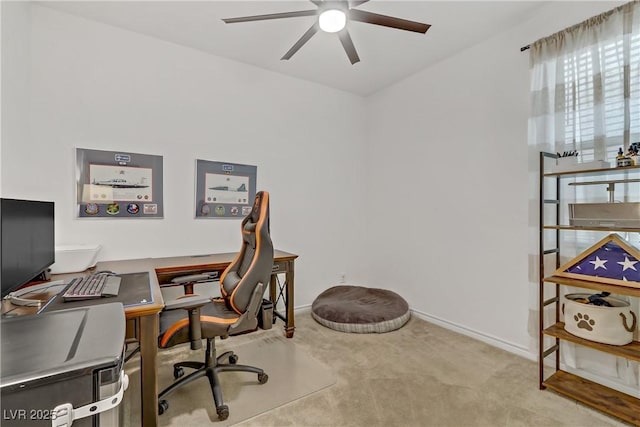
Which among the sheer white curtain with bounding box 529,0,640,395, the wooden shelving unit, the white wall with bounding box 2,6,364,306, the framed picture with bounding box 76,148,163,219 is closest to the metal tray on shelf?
the wooden shelving unit

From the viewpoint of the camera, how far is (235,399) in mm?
1883

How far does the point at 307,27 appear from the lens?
2.52 meters

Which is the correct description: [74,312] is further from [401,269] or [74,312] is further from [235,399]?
[401,269]

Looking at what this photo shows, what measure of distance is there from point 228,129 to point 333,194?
4.71 feet

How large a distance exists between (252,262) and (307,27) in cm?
199

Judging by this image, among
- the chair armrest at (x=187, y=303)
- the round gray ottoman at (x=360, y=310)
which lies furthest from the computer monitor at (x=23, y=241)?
the round gray ottoman at (x=360, y=310)

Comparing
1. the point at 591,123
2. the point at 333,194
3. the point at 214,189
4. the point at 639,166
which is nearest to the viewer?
the point at 639,166

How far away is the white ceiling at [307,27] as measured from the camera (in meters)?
2.25

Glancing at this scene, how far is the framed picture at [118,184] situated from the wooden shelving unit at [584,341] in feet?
9.89

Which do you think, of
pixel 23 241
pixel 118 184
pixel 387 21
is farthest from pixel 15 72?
pixel 387 21

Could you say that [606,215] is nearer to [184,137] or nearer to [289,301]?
[289,301]

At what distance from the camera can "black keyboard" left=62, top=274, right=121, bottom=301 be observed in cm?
141

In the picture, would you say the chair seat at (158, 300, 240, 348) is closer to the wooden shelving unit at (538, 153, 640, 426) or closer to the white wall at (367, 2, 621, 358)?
the wooden shelving unit at (538, 153, 640, 426)

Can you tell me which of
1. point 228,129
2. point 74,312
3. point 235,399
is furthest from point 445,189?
point 74,312
